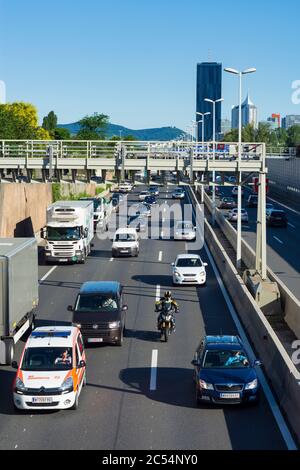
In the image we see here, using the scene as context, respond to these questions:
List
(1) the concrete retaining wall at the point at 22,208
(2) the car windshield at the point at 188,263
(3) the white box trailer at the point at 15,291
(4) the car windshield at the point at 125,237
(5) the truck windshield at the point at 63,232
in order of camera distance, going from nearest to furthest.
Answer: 1. (3) the white box trailer at the point at 15,291
2. (2) the car windshield at the point at 188,263
3. (5) the truck windshield at the point at 63,232
4. (4) the car windshield at the point at 125,237
5. (1) the concrete retaining wall at the point at 22,208

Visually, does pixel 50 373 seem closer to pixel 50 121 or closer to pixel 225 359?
pixel 225 359

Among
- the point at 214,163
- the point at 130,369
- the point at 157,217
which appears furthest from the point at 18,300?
the point at 157,217

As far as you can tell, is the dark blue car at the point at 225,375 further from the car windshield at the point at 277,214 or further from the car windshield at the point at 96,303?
the car windshield at the point at 277,214

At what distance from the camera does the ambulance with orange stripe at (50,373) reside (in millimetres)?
16219

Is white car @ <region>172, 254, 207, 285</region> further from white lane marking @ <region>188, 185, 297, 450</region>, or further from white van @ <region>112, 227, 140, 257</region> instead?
white van @ <region>112, 227, 140, 257</region>

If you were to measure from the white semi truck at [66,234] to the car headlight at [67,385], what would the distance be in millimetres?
25695

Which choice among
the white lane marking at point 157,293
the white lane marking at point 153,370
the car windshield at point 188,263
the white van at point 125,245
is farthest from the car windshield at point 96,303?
the white van at point 125,245

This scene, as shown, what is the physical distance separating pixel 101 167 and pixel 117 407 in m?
21.9

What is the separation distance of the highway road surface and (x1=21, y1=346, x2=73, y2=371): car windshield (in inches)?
34.8

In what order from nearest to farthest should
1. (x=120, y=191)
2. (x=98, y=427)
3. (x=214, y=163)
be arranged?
(x=98, y=427) < (x=214, y=163) < (x=120, y=191)

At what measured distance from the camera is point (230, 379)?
54.3 feet

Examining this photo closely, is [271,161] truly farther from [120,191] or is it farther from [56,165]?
[56,165]

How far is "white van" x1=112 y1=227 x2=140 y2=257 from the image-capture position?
46.1 metres

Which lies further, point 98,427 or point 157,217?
point 157,217
